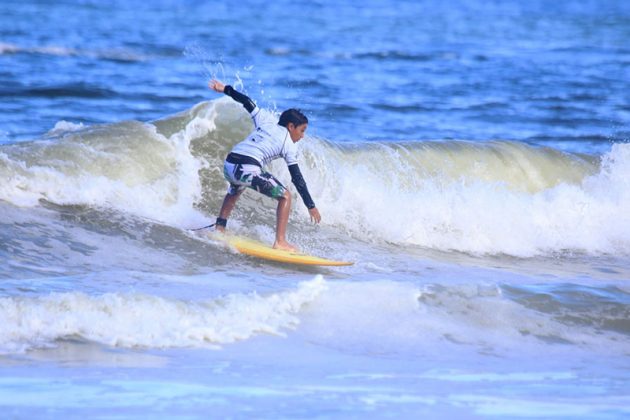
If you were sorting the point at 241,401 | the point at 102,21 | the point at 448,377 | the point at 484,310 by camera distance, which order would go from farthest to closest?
1. the point at 102,21
2. the point at 484,310
3. the point at 448,377
4. the point at 241,401

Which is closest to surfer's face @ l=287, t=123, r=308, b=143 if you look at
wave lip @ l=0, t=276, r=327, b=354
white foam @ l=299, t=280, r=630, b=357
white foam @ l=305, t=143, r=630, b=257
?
Result: white foam @ l=299, t=280, r=630, b=357

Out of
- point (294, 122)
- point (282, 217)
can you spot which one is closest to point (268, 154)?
point (294, 122)

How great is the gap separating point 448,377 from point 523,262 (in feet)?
17.5

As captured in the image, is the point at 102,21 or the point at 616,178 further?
the point at 102,21

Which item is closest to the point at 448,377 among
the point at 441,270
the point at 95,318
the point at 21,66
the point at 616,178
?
the point at 95,318

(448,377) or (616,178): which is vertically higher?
(616,178)

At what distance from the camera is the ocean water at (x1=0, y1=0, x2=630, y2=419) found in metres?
6.92

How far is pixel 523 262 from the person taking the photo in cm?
1241

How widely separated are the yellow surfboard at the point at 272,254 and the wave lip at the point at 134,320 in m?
1.95

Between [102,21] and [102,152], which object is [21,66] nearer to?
[102,152]

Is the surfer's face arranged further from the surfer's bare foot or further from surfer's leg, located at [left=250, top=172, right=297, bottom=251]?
the surfer's bare foot

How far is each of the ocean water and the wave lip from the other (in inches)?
0.7

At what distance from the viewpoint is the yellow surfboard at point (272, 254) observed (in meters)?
10.5

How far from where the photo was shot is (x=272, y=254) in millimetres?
10523
